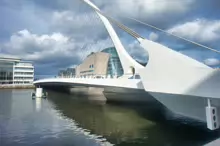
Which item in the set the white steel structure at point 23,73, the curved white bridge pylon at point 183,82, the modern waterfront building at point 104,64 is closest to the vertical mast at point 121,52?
the curved white bridge pylon at point 183,82

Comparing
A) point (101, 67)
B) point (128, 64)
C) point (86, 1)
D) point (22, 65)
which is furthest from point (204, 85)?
point (22, 65)

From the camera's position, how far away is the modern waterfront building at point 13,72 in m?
87.2

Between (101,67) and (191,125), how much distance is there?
50.8m

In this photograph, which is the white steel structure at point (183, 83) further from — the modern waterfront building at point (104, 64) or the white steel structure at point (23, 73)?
the white steel structure at point (23, 73)

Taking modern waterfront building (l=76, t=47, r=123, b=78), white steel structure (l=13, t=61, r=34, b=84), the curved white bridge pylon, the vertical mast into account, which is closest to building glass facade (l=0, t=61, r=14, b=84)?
white steel structure (l=13, t=61, r=34, b=84)

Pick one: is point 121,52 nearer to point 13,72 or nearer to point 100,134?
point 100,134

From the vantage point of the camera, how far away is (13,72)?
8912 cm

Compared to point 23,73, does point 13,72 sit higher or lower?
higher

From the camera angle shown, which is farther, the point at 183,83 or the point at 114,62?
the point at 114,62

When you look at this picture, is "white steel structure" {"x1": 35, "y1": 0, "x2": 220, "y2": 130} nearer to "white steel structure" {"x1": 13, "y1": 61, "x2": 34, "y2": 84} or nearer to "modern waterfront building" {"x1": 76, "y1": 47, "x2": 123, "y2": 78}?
"modern waterfront building" {"x1": 76, "y1": 47, "x2": 123, "y2": 78}

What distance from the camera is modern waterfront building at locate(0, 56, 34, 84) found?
87188 mm

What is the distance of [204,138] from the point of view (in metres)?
12.0

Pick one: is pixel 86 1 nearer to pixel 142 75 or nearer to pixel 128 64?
pixel 128 64

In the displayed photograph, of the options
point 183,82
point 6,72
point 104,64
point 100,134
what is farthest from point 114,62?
point 6,72
